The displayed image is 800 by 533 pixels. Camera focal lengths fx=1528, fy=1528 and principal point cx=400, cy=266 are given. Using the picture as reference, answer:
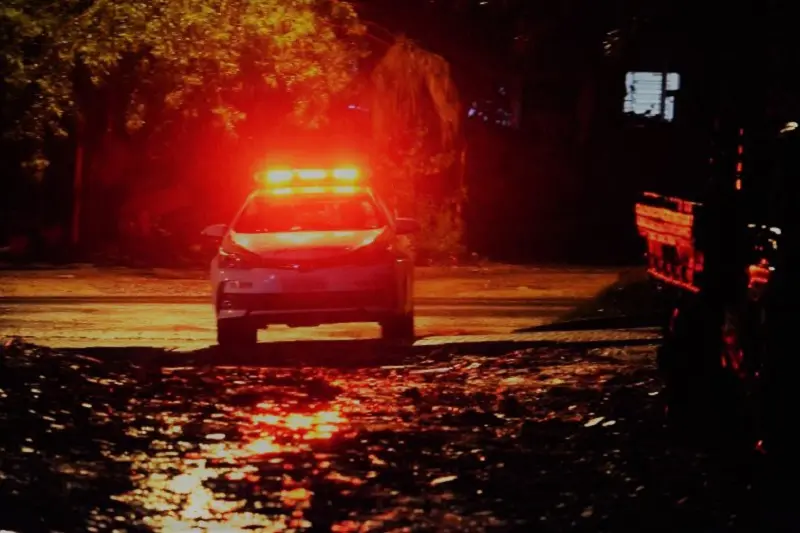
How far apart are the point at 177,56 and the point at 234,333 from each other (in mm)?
8631

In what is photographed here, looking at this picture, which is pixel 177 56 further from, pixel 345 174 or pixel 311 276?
pixel 311 276

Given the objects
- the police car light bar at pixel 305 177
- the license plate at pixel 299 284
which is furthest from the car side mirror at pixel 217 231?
the license plate at pixel 299 284

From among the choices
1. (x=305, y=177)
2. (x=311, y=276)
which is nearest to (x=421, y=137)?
(x=305, y=177)

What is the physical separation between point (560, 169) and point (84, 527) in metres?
27.5

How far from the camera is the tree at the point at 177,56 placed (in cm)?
2214

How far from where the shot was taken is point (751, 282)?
339 inches

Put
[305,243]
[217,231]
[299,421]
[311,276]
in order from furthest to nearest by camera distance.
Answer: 1. [217,231]
2. [305,243]
3. [311,276]
4. [299,421]

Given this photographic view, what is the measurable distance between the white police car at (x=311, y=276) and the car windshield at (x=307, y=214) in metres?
0.02

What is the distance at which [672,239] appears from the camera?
10.4 metres

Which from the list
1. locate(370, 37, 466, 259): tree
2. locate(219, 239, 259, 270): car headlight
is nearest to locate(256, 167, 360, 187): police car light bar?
locate(219, 239, 259, 270): car headlight

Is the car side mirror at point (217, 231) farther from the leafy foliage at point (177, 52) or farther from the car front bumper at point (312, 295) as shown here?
the leafy foliage at point (177, 52)

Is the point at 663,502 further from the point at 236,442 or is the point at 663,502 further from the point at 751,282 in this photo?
the point at 236,442

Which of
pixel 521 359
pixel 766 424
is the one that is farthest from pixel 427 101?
pixel 766 424

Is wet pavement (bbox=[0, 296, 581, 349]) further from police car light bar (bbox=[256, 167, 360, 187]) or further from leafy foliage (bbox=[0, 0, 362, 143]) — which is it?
leafy foliage (bbox=[0, 0, 362, 143])
